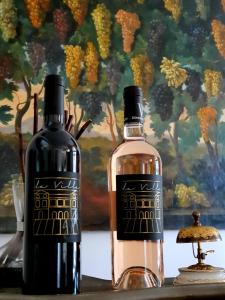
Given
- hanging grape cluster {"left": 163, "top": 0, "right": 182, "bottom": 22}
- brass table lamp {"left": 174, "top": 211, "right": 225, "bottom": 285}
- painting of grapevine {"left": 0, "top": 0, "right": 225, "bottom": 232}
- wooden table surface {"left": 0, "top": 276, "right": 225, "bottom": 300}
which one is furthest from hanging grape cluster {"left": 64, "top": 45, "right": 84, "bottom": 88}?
wooden table surface {"left": 0, "top": 276, "right": 225, "bottom": 300}

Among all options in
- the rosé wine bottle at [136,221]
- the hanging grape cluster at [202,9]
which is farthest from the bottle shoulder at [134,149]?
the hanging grape cluster at [202,9]

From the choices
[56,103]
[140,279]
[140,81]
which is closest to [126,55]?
[140,81]

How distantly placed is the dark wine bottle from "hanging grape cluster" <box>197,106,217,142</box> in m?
0.57

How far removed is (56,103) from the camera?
64 cm

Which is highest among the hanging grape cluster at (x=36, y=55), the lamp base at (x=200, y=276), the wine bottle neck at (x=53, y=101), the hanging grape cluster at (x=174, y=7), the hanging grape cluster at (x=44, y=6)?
the hanging grape cluster at (x=174, y=7)

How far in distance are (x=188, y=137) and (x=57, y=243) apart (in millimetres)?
611

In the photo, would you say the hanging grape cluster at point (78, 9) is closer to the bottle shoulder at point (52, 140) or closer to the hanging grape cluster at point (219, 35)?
the hanging grape cluster at point (219, 35)

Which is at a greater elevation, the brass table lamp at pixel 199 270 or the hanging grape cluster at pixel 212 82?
the hanging grape cluster at pixel 212 82

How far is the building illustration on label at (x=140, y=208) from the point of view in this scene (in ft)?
2.13

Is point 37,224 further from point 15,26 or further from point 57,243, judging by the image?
point 15,26

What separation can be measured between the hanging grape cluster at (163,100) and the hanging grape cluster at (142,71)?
3 centimetres

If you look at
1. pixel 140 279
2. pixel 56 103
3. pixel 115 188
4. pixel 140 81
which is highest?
pixel 140 81

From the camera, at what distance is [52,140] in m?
0.61

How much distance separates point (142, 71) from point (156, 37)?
0.34 feet
